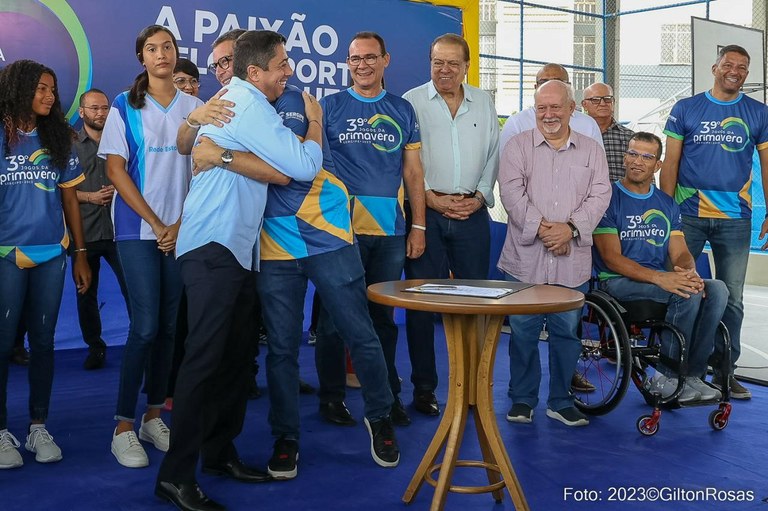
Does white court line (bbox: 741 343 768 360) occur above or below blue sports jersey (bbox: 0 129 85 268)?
below

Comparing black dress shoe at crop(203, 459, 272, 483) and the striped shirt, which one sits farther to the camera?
the striped shirt

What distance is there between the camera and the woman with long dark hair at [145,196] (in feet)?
9.50

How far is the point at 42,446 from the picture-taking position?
2.94 metres

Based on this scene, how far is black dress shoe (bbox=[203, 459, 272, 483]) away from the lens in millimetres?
2744

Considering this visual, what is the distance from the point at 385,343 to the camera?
139 inches

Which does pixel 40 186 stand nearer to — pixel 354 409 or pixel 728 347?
pixel 354 409

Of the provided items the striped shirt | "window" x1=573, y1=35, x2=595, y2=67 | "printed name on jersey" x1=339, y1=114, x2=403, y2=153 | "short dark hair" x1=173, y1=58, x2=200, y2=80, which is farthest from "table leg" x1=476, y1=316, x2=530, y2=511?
"window" x1=573, y1=35, x2=595, y2=67

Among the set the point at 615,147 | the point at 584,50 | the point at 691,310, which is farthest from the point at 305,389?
the point at 584,50

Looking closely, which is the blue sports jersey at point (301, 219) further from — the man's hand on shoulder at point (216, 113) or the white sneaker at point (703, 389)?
the white sneaker at point (703, 389)

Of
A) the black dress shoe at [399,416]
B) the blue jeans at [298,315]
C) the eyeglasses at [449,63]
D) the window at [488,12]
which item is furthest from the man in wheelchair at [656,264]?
the window at [488,12]

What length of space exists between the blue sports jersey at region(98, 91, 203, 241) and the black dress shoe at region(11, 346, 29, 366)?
2.11m

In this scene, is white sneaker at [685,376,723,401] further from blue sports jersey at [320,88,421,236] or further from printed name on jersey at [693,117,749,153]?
blue sports jersey at [320,88,421,236]

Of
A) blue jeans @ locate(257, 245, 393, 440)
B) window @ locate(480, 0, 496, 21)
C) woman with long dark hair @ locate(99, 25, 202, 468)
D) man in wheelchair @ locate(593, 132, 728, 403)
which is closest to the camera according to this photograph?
blue jeans @ locate(257, 245, 393, 440)

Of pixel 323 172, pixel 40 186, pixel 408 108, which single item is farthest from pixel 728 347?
pixel 40 186
